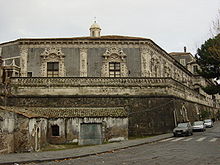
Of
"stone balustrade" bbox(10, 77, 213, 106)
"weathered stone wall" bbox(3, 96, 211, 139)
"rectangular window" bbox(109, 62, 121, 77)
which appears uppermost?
"rectangular window" bbox(109, 62, 121, 77)

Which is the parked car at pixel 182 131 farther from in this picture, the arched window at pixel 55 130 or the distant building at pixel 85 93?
the arched window at pixel 55 130

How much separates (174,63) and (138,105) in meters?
18.5

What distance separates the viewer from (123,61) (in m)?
29.2

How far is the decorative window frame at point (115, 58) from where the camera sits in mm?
28906

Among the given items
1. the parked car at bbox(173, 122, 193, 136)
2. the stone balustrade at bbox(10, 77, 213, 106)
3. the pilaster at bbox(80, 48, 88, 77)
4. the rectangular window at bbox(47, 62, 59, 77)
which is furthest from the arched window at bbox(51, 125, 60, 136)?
the parked car at bbox(173, 122, 193, 136)

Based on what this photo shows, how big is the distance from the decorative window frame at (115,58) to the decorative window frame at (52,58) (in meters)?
4.66

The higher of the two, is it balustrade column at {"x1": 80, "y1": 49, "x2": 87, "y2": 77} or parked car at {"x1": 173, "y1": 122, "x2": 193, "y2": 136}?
balustrade column at {"x1": 80, "y1": 49, "x2": 87, "y2": 77}

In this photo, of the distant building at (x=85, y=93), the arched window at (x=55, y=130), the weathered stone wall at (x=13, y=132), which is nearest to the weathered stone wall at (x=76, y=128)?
the distant building at (x=85, y=93)

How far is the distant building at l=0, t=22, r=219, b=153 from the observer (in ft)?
62.3

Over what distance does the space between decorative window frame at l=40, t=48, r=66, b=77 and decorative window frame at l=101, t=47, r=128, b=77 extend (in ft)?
15.3

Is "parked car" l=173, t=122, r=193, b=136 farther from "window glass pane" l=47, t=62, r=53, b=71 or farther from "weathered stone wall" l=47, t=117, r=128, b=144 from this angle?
"window glass pane" l=47, t=62, r=53, b=71

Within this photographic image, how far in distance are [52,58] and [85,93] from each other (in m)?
7.52

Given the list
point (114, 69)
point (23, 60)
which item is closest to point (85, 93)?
point (114, 69)

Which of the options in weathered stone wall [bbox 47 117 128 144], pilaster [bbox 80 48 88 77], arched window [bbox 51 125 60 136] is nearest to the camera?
weathered stone wall [bbox 47 117 128 144]
